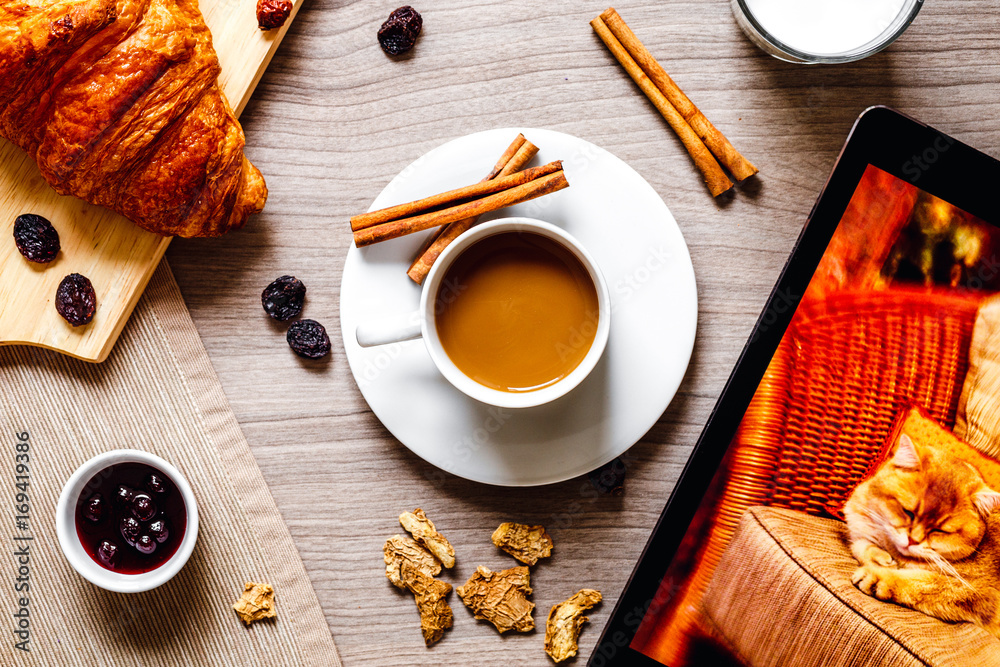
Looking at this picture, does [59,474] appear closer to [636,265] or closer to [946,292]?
[636,265]

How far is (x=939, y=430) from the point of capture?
0.91 meters

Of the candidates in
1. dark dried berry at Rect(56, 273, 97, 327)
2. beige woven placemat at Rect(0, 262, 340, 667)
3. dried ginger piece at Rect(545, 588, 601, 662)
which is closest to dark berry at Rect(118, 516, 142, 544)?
beige woven placemat at Rect(0, 262, 340, 667)

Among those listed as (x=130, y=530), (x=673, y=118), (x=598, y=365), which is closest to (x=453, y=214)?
(x=598, y=365)

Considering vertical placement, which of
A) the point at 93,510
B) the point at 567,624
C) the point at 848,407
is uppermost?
the point at 848,407

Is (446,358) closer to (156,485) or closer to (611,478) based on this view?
(611,478)

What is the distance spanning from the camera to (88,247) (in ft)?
3.82

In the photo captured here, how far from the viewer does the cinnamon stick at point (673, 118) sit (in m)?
1.18

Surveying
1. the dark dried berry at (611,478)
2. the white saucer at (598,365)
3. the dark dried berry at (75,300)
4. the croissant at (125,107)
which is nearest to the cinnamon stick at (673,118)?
the white saucer at (598,365)

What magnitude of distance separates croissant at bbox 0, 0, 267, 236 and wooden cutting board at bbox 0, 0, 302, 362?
0.07m

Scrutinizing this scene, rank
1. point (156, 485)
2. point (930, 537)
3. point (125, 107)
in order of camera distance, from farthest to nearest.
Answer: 1. point (156, 485)
2. point (125, 107)
3. point (930, 537)

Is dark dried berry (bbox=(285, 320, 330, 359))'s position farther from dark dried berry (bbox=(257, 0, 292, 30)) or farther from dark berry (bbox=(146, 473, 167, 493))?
dark dried berry (bbox=(257, 0, 292, 30))

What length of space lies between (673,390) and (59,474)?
1123 millimetres

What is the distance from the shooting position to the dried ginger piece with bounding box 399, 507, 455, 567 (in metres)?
1.20

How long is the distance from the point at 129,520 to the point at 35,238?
0.52 meters
